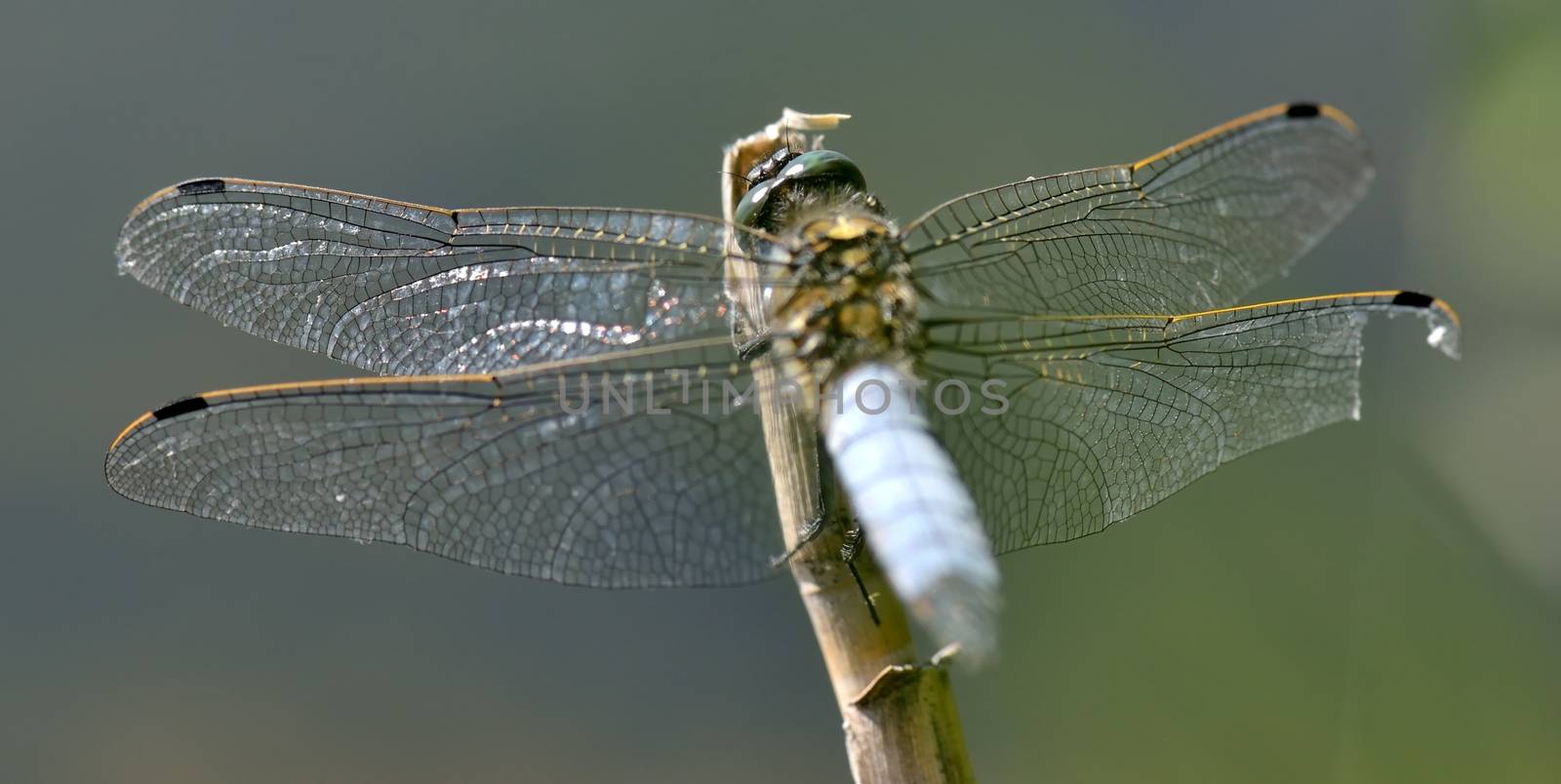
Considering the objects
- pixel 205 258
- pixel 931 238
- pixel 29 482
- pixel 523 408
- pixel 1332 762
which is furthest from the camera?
pixel 29 482

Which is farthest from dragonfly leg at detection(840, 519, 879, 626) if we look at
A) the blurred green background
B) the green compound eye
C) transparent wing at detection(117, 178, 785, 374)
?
the blurred green background

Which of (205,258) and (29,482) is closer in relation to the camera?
(205,258)

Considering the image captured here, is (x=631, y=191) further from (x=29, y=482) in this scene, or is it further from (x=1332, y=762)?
(x=1332, y=762)

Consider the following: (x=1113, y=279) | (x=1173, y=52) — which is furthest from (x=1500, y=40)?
(x=1113, y=279)

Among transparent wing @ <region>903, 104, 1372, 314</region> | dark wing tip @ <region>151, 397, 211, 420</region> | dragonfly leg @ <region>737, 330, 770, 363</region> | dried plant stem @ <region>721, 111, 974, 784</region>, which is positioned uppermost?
transparent wing @ <region>903, 104, 1372, 314</region>

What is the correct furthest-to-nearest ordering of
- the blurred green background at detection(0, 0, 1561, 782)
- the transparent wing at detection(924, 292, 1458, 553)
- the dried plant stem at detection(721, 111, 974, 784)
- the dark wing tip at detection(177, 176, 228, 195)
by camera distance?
the blurred green background at detection(0, 0, 1561, 782) → the dark wing tip at detection(177, 176, 228, 195) → the transparent wing at detection(924, 292, 1458, 553) → the dried plant stem at detection(721, 111, 974, 784)

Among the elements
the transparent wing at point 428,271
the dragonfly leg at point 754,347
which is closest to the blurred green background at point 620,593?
the transparent wing at point 428,271

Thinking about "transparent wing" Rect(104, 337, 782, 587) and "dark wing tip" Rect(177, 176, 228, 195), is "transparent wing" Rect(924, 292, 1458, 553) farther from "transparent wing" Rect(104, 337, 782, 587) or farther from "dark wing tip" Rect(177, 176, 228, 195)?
"dark wing tip" Rect(177, 176, 228, 195)
